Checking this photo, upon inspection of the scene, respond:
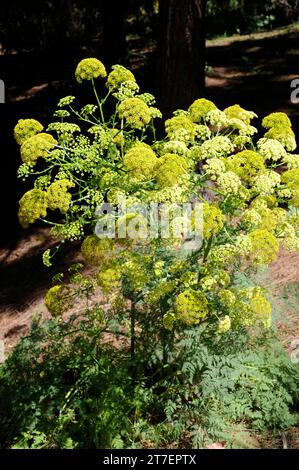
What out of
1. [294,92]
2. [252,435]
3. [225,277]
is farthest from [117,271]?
[294,92]

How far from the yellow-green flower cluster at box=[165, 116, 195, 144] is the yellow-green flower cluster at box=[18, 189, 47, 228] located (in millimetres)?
888

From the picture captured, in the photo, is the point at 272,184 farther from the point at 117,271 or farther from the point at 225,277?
the point at 117,271

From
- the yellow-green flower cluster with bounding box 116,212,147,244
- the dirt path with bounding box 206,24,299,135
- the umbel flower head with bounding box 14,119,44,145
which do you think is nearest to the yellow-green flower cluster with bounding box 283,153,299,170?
the yellow-green flower cluster with bounding box 116,212,147,244

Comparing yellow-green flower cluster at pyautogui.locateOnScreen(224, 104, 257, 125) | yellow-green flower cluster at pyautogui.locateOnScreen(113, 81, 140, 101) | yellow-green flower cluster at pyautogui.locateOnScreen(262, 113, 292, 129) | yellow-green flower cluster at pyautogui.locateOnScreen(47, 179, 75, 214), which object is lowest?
yellow-green flower cluster at pyautogui.locateOnScreen(47, 179, 75, 214)

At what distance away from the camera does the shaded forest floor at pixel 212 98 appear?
208 inches

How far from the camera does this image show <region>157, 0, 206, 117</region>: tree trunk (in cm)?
620

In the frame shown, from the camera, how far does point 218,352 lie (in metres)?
3.67

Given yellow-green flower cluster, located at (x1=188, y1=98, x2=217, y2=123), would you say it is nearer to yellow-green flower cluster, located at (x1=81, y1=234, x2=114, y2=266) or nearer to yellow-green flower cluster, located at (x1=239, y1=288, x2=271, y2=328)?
yellow-green flower cluster, located at (x1=81, y1=234, x2=114, y2=266)

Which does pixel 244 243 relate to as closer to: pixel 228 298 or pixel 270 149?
pixel 228 298

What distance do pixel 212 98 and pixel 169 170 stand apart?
26.5ft

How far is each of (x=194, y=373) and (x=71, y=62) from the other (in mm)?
12254

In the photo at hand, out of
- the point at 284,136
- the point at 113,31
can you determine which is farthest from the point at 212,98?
the point at 284,136

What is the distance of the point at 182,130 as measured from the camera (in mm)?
3369

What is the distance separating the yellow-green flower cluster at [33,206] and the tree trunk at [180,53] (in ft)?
11.6
